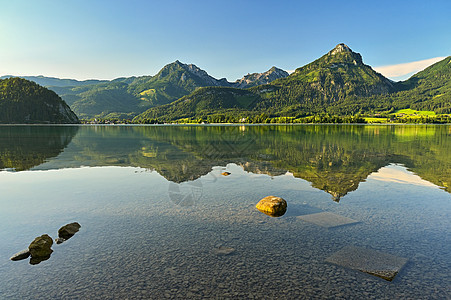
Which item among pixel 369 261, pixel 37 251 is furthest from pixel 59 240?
pixel 369 261

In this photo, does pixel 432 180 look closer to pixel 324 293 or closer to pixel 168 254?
pixel 324 293

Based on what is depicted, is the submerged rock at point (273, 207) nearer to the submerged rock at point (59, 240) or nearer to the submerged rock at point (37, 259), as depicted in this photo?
the submerged rock at point (59, 240)

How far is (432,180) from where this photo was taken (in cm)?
3175

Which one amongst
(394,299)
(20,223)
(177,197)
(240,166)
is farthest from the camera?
(240,166)

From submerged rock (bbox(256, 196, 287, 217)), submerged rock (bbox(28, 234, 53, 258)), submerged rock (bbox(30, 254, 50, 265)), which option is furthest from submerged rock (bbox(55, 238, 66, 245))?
submerged rock (bbox(256, 196, 287, 217))

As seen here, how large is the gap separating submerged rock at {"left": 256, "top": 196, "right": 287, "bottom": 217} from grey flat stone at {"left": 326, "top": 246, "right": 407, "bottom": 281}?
6.39m

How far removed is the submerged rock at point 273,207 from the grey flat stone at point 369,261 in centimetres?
639

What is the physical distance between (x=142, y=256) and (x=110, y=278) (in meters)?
2.18

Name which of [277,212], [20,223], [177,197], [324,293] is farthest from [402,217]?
[20,223]

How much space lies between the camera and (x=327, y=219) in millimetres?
19297

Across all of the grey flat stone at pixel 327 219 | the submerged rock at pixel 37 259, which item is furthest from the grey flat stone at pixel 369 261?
the submerged rock at pixel 37 259

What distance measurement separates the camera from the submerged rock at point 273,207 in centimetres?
2045

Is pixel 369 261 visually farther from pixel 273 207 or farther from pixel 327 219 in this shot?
pixel 273 207

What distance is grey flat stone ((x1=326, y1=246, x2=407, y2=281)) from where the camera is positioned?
12516 millimetres
